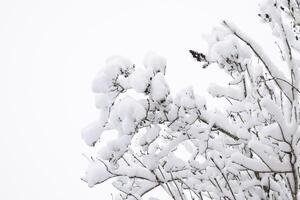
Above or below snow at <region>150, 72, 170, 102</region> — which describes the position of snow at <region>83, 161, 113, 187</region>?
below

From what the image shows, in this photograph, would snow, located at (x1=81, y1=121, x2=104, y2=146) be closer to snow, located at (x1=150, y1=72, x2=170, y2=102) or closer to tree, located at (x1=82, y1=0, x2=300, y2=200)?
tree, located at (x1=82, y1=0, x2=300, y2=200)

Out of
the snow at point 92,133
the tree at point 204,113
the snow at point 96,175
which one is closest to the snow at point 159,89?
the tree at point 204,113

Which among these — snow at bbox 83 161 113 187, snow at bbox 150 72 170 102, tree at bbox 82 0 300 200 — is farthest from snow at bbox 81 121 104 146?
snow at bbox 150 72 170 102

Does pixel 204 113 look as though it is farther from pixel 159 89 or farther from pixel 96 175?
pixel 96 175

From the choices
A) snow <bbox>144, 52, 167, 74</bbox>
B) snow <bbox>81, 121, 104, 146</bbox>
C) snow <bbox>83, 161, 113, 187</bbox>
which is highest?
snow <bbox>144, 52, 167, 74</bbox>

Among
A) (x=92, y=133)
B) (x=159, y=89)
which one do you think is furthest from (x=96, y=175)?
(x=159, y=89)

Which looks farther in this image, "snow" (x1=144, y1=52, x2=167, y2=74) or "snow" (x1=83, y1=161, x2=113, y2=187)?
"snow" (x1=83, y1=161, x2=113, y2=187)

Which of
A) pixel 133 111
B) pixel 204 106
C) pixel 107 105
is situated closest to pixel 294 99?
pixel 204 106

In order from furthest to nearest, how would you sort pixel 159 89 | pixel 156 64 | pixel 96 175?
pixel 96 175, pixel 156 64, pixel 159 89

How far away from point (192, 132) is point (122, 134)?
36cm

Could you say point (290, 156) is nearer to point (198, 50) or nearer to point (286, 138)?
point (286, 138)

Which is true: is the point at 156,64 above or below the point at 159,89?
above

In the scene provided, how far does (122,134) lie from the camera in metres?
1.93

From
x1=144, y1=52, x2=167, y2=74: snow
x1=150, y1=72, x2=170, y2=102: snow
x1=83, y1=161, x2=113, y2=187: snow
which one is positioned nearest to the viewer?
x1=150, y1=72, x2=170, y2=102: snow
